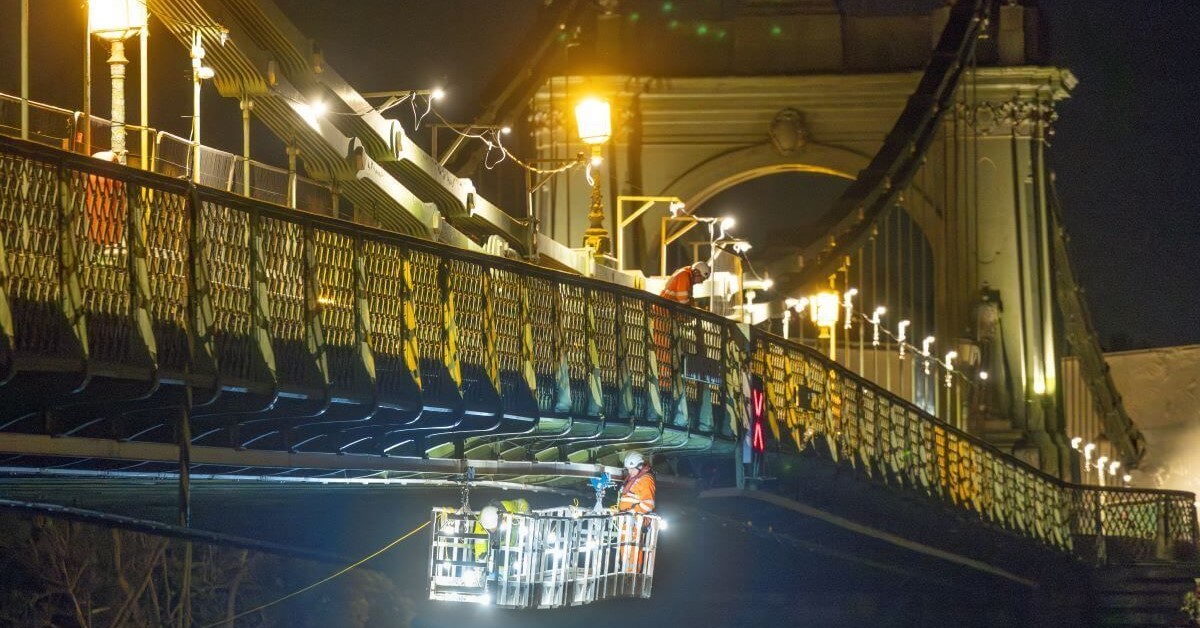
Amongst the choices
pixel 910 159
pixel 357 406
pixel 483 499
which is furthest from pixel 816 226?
pixel 357 406

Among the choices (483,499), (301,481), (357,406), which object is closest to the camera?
(357,406)

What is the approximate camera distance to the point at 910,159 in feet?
129

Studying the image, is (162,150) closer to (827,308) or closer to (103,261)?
(103,261)

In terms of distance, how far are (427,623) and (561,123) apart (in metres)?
12.6

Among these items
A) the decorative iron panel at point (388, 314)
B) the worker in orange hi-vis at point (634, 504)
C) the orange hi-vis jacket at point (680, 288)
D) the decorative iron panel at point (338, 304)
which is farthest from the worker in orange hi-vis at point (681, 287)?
the decorative iron panel at point (338, 304)

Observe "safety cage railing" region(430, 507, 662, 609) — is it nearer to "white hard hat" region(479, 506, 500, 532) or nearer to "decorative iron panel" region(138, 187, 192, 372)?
"white hard hat" region(479, 506, 500, 532)

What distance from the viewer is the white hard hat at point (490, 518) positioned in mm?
18281

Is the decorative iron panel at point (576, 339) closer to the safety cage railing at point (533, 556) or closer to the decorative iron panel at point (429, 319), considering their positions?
the safety cage railing at point (533, 556)

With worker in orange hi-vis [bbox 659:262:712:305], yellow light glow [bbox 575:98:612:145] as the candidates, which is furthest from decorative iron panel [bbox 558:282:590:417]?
yellow light glow [bbox 575:98:612:145]

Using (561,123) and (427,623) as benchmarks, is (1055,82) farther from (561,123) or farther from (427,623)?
(427,623)

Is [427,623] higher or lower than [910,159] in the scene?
lower

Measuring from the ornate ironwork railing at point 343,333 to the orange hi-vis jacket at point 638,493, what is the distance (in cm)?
41

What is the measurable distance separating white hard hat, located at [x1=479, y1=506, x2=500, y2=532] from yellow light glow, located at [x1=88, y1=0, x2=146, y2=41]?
462 centimetres

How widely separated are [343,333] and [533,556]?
3651 millimetres
